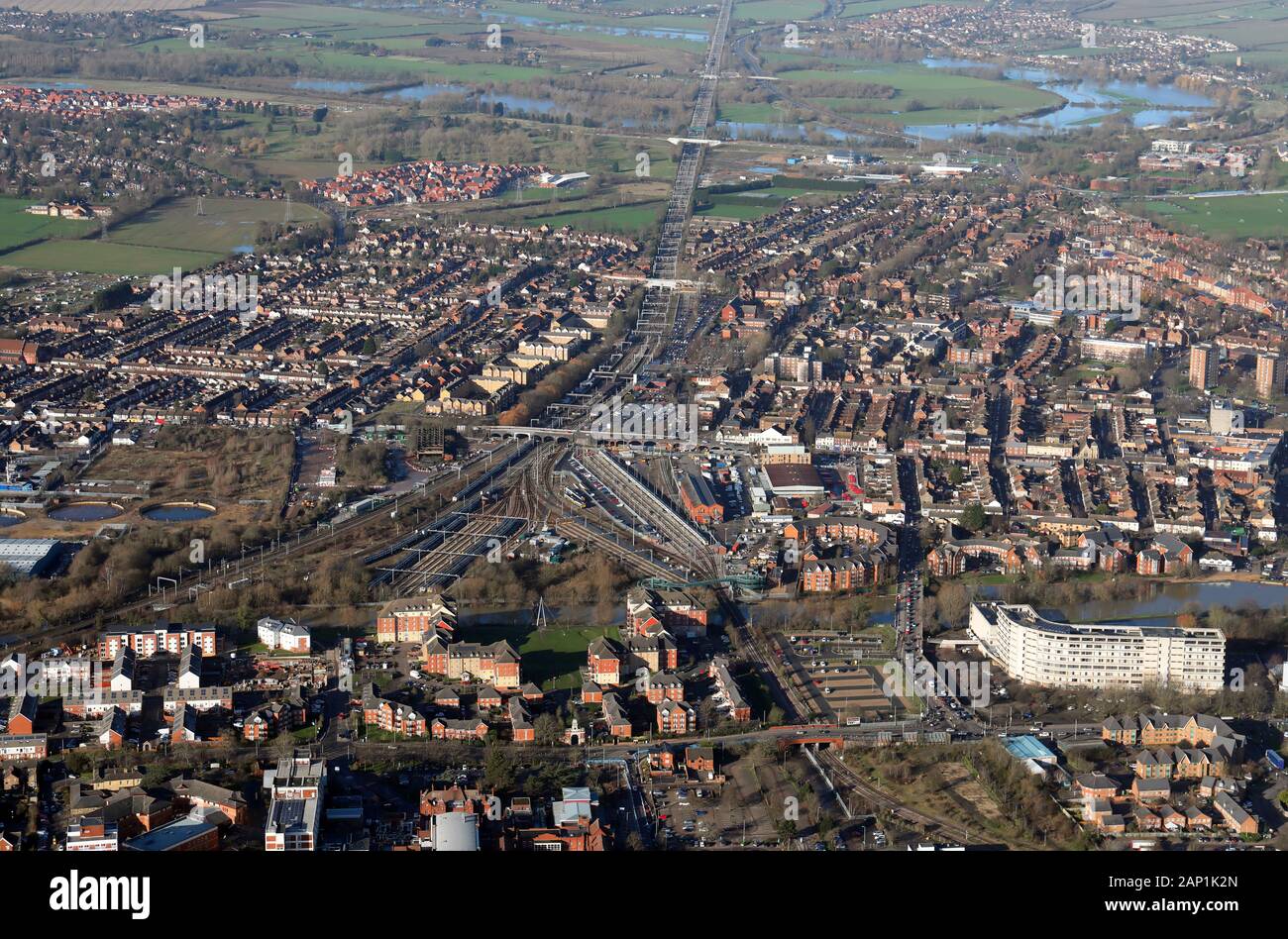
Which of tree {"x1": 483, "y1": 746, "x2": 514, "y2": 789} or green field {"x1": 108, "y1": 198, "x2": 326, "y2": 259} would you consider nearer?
tree {"x1": 483, "y1": 746, "x2": 514, "y2": 789}

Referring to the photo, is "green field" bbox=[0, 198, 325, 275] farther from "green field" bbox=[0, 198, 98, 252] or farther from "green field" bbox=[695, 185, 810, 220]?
"green field" bbox=[695, 185, 810, 220]

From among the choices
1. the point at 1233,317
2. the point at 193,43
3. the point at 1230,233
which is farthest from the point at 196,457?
the point at 193,43

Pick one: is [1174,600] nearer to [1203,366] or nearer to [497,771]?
[497,771]

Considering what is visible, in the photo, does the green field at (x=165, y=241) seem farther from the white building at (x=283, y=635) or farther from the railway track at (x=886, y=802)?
the railway track at (x=886, y=802)

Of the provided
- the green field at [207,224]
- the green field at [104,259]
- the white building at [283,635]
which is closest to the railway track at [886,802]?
the white building at [283,635]

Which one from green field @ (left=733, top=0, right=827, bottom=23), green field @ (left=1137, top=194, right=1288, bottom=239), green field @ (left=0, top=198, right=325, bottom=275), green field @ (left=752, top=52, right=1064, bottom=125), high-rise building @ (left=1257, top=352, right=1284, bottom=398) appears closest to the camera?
high-rise building @ (left=1257, top=352, right=1284, bottom=398)

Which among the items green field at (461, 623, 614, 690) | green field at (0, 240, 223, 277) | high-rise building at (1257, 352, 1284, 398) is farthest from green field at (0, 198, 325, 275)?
high-rise building at (1257, 352, 1284, 398)

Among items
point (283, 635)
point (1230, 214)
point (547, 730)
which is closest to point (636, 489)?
point (283, 635)
